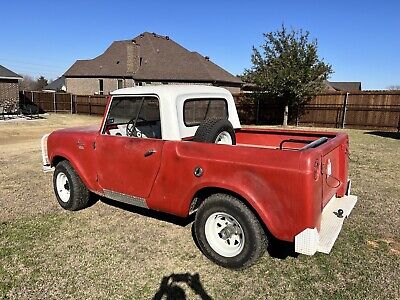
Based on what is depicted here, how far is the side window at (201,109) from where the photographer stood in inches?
164

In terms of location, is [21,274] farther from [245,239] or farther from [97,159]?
[245,239]

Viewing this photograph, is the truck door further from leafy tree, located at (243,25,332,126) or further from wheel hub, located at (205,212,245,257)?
leafy tree, located at (243,25,332,126)

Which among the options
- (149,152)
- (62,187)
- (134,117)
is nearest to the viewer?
(149,152)

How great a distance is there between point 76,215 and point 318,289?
3574mm

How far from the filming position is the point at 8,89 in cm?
2384

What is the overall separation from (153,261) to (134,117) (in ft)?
6.24

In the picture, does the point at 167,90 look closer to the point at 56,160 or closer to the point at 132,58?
the point at 56,160

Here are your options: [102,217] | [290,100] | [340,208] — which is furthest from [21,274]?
[290,100]

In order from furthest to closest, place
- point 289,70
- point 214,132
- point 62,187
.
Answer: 1. point 289,70
2. point 62,187
3. point 214,132

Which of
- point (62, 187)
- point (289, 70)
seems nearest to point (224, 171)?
point (62, 187)

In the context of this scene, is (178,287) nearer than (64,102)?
Yes

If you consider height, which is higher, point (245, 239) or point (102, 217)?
point (245, 239)

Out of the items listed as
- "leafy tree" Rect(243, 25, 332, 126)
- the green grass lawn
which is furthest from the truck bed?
"leafy tree" Rect(243, 25, 332, 126)

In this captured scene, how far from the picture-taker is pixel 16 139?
44.0 feet
